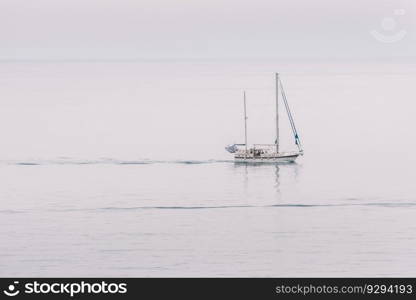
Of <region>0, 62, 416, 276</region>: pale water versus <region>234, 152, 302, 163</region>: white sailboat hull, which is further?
<region>234, 152, 302, 163</region>: white sailboat hull

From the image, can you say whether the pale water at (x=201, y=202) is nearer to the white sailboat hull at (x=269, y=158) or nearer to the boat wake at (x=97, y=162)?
the boat wake at (x=97, y=162)

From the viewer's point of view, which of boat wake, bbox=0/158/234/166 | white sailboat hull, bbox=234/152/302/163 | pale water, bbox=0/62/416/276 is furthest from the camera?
boat wake, bbox=0/158/234/166

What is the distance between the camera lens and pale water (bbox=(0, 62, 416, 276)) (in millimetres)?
42625

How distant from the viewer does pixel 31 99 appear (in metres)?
168

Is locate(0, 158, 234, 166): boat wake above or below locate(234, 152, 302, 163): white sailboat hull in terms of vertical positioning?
above

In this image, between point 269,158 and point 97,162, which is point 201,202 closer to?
point 269,158

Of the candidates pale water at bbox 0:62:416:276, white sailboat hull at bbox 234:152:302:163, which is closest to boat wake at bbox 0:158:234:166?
pale water at bbox 0:62:416:276

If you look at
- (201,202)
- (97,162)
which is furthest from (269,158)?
(201,202)

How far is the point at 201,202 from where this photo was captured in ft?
188

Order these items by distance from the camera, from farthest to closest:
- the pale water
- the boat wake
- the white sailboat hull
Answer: the boat wake < the white sailboat hull < the pale water

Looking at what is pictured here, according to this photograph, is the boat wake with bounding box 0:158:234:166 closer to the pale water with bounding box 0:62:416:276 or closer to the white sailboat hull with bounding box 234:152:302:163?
the pale water with bounding box 0:62:416:276

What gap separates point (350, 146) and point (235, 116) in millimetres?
40608

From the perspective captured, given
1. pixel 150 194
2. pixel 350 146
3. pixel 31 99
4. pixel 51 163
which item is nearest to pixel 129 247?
pixel 150 194

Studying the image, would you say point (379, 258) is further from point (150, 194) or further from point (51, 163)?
point (51, 163)
